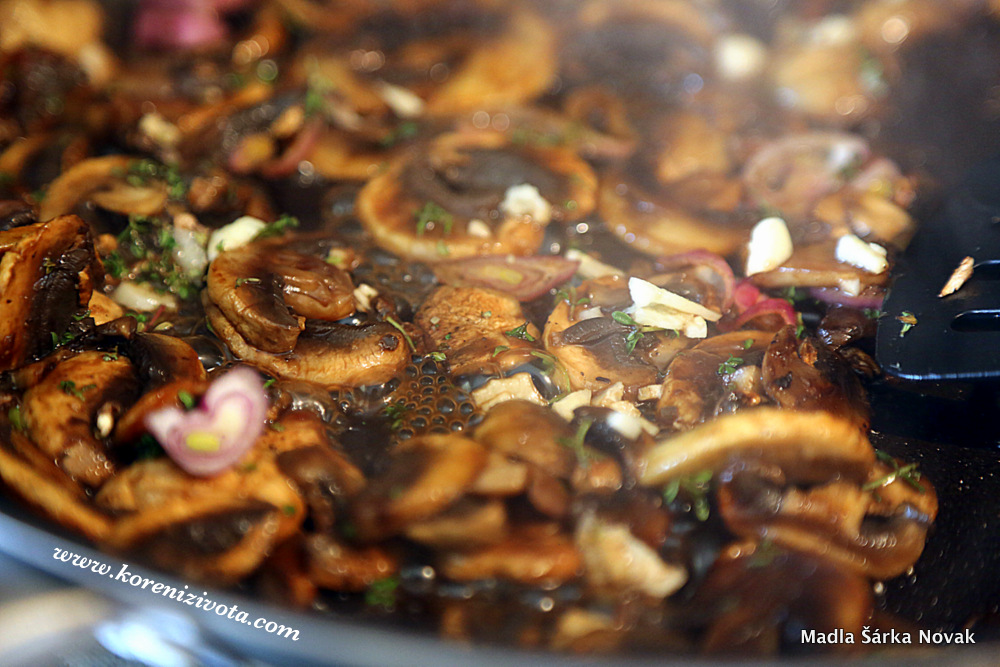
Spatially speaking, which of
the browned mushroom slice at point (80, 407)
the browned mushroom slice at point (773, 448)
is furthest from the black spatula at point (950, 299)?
the browned mushroom slice at point (80, 407)

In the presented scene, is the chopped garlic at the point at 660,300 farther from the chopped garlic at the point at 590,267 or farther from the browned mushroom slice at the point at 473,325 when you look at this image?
the browned mushroom slice at the point at 473,325

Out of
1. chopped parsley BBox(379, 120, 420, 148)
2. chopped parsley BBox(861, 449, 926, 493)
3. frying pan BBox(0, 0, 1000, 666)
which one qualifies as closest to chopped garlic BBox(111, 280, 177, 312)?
frying pan BBox(0, 0, 1000, 666)

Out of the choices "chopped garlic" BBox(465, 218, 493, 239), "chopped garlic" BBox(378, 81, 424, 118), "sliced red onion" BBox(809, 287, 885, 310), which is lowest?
"sliced red onion" BBox(809, 287, 885, 310)

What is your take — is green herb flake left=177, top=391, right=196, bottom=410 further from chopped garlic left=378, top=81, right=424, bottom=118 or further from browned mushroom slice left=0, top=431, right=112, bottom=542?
chopped garlic left=378, top=81, right=424, bottom=118

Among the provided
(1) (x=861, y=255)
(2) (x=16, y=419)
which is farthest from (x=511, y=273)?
(2) (x=16, y=419)

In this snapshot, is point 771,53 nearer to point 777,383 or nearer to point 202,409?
A: point 777,383

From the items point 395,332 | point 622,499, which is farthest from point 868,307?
point 395,332

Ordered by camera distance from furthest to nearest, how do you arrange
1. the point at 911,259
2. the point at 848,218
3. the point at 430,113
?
the point at 430,113, the point at 848,218, the point at 911,259
